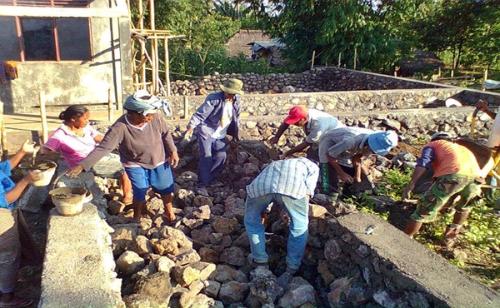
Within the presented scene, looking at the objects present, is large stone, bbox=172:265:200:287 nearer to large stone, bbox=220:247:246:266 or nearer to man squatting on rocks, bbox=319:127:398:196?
large stone, bbox=220:247:246:266

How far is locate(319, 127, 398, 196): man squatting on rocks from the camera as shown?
13.1 feet

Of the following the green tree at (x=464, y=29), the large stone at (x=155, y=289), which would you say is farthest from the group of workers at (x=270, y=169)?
the green tree at (x=464, y=29)

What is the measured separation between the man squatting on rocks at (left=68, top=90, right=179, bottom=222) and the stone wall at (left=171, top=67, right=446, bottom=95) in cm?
952

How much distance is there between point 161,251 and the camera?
355 cm

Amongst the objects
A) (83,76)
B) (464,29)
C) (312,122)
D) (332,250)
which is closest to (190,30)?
(83,76)

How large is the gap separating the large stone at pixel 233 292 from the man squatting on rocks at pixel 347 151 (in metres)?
1.68

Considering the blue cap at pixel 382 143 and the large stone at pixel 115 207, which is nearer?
the blue cap at pixel 382 143

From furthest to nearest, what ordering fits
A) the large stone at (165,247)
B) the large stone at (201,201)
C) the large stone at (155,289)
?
the large stone at (201,201), the large stone at (165,247), the large stone at (155,289)

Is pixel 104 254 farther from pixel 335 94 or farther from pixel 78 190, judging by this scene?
pixel 335 94

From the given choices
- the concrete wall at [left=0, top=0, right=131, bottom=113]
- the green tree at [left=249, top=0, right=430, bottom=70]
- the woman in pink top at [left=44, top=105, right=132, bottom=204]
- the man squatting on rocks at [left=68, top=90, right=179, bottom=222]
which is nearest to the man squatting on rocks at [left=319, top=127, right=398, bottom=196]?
the man squatting on rocks at [left=68, top=90, right=179, bottom=222]

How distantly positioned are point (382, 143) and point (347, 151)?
0.54m

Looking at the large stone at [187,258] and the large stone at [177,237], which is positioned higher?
the large stone at [177,237]

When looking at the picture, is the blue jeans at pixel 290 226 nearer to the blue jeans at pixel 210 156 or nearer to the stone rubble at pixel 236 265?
the stone rubble at pixel 236 265

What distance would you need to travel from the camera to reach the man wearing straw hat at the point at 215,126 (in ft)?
17.3
